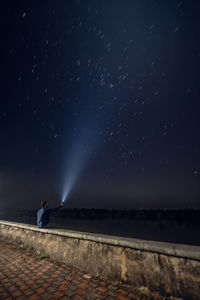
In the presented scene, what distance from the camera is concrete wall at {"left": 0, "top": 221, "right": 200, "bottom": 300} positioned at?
2.62 m

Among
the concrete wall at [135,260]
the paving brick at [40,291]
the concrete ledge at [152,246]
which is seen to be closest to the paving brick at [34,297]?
the paving brick at [40,291]

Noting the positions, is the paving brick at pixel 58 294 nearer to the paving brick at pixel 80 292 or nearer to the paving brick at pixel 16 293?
the paving brick at pixel 80 292

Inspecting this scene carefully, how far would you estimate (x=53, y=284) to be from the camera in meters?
3.35

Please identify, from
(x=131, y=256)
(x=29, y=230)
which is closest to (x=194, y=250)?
(x=131, y=256)

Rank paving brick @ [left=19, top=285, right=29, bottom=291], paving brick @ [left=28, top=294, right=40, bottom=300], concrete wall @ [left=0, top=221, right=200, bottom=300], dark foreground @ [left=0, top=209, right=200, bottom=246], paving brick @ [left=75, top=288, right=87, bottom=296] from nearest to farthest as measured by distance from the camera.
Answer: concrete wall @ [left=0, top=221, right=200, bottom=300], paving brick @ [left=28, top=294, right=40, bottom=300], paving brick @ [left=75, top=288, right=87, bottom=296], paving brick @ [left=19, top=285, right=29, bottom=291], dark foreground @ [left=0, top=209, right=200, bottom=246]

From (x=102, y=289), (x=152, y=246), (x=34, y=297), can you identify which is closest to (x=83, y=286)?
(x=102, y=289)

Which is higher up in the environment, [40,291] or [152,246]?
[152,246]

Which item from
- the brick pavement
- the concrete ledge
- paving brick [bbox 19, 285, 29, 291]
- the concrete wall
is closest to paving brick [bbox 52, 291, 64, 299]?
the brick pavement

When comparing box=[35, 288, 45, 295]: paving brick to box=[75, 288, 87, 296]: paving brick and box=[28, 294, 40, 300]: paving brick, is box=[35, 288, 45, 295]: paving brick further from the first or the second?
box=[75, 288, 87, 296]: paving brick

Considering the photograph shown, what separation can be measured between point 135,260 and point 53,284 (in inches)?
77.8

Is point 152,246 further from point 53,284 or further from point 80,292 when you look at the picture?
point 53,284

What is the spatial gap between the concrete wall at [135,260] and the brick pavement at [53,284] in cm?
20

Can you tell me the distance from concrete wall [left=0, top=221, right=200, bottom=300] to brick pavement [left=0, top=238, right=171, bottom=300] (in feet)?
0.65

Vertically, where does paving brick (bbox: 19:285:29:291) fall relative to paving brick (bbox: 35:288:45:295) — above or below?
below
